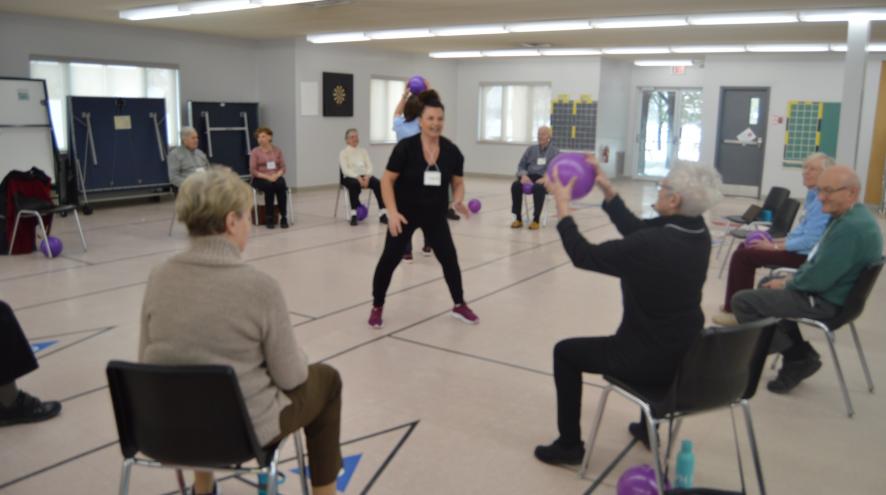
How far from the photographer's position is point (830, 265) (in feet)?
10.8

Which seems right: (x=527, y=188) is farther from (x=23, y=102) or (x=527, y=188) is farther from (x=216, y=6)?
(x=23, y=102)

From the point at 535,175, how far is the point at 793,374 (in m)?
5.60

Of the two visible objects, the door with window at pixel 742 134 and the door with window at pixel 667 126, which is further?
the door with window at pixel 667 126

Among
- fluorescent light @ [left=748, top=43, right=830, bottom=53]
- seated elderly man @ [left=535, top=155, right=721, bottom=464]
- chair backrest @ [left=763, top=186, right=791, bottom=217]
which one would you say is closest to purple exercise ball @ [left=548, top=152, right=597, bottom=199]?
seated elderly man @ [left=535, top=155, right=721, bottom=464]

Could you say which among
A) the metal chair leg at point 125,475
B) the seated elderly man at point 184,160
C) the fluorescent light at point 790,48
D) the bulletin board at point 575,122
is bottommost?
the metal chair leg at point 125,475

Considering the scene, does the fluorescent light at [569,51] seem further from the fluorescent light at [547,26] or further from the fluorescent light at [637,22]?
the fluorescent light at [637,22]

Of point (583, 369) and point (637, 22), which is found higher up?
point (637, 22)

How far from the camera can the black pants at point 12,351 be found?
2.85m

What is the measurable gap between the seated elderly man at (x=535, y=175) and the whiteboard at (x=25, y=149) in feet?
18.4

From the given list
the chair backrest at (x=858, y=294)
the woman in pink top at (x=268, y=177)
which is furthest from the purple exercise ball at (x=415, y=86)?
the chair backrest at (x=858, y=294)

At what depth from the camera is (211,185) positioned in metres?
1.92

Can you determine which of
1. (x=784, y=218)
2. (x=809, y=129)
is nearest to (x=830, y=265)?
(x=784, y=218)

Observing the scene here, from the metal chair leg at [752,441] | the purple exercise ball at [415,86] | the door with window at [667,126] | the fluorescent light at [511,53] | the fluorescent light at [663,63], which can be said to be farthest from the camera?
the door with window at [667,126]

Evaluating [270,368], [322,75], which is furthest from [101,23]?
[270,368]
